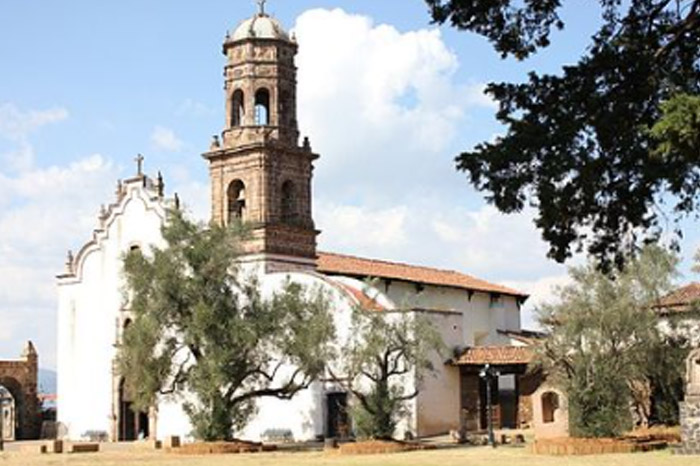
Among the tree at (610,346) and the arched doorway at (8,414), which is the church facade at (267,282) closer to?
the arched doorway at (8,414)

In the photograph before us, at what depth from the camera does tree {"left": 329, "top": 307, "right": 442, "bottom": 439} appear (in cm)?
4375

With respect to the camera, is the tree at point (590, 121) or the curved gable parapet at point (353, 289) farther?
the curved gable parapet at point (353, 289)

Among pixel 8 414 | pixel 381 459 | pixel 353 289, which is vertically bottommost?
pixel 381 459

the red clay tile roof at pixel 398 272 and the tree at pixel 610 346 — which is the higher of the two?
the red clay tile roof at pixel 398 272

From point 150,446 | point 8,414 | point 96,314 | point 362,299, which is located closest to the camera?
point 150,446

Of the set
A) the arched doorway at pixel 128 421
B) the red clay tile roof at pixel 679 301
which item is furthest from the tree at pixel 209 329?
the red clay tile roof at pixel 679 301

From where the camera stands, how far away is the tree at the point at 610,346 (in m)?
39.6

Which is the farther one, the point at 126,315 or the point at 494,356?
the point at 126,315

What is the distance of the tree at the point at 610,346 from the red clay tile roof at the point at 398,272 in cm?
1385

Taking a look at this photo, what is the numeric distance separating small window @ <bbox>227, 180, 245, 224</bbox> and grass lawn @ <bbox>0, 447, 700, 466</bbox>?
15.1m

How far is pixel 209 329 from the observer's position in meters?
45.3

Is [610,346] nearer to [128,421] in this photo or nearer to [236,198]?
[236,198]

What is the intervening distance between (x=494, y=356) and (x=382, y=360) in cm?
933

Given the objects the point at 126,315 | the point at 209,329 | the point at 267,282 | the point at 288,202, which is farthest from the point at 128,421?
the point at 209,329
